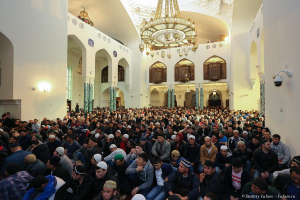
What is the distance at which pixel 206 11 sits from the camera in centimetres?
1538

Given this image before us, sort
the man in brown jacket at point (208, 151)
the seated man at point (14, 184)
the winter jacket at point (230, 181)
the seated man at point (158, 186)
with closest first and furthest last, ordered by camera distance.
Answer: the seated man at point (14, 184)
the winter jacket at point (230, 181)
the seated man at point (158, 186)
the man in brown jacket at point (208, 151)

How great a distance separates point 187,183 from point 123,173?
44.1 inches

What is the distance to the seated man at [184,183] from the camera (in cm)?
241

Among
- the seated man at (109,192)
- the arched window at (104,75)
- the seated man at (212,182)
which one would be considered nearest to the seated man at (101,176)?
the seated man at (109,192)

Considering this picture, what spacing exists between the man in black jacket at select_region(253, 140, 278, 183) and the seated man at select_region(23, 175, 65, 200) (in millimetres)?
3155

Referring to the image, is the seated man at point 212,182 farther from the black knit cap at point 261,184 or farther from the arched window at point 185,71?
the arched window at point 185,71

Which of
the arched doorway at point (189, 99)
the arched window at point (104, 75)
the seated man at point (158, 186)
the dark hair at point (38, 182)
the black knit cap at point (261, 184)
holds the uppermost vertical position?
the arched window at point (104, 75)

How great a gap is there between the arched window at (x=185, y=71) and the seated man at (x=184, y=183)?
49.1 ft

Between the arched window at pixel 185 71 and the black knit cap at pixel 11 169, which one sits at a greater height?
the arched window at pixel 185 71

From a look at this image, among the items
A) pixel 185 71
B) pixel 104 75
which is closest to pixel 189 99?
pixel 185 71

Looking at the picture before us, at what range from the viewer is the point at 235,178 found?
2.50m

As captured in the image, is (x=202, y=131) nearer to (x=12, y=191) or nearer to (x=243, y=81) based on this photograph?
(x=12, y=191)

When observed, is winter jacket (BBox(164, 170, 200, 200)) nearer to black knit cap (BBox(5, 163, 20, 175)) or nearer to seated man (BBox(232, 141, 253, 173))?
seated man (BBox(232, 141, 253, 173))

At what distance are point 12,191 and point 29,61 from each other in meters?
7.07
